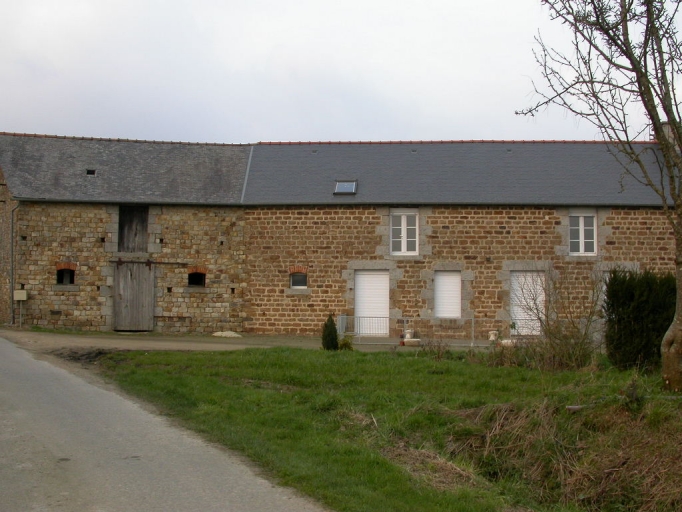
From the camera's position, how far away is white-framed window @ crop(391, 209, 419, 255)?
72.3 feet

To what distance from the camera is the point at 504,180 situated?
74.6 feet

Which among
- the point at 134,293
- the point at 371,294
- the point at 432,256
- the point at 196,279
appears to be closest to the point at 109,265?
the point at 134,293

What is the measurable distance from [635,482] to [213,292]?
15.8 m

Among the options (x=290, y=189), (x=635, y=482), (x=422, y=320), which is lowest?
(x=635, y=482)

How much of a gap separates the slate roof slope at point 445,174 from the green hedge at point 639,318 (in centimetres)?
920

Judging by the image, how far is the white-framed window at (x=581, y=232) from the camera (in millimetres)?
21859

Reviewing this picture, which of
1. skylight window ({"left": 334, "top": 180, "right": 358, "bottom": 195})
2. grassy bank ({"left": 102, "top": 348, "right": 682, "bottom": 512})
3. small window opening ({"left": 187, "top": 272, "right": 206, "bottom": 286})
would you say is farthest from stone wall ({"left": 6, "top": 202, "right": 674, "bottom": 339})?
grassy bank ({"left": 102, "top": 348, "right": 682, "bottom": 512})

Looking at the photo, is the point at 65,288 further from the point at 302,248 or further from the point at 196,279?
the point at 302,248

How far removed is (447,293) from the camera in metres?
21.8

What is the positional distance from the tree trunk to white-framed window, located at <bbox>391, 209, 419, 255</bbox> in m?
12.3

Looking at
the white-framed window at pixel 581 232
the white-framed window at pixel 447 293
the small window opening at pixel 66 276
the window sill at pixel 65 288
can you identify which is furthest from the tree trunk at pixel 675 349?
the small window opening at pixel 66 276

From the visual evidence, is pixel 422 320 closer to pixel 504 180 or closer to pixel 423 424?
pixel 504 180

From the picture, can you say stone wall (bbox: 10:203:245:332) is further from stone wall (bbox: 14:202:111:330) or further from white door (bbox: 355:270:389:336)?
white door (bbox: 355:270:389:336)

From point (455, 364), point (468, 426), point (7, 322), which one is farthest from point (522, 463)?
point (7, 322)
